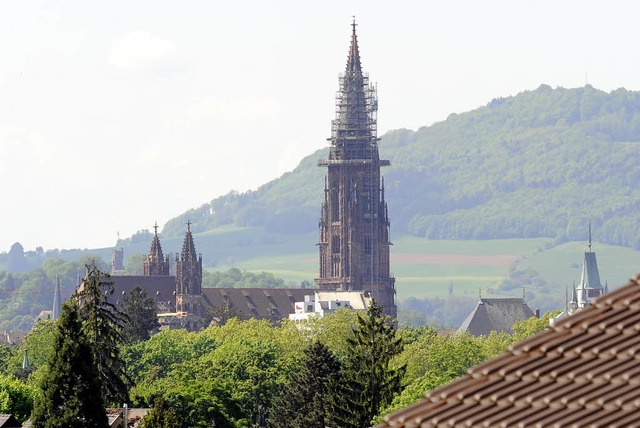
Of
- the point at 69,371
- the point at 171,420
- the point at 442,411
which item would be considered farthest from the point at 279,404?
the point at 442,411

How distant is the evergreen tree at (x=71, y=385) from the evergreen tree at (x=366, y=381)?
132 ft

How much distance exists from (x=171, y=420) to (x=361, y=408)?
27.1 m

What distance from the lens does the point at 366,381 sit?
97.8 metres

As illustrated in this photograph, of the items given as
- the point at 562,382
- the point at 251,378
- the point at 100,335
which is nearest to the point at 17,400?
the point at 100,335

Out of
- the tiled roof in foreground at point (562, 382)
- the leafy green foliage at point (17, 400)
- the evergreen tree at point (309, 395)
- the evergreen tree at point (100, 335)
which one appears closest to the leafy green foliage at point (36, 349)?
the evergreen tree at point (309, 395)

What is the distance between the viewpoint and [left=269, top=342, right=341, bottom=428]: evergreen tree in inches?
3981

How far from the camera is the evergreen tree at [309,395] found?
332ft

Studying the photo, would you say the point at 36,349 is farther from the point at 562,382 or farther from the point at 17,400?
the point at 562,382

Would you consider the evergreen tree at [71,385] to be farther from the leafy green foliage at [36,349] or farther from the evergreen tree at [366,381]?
the leafy green foliage at [36,349]

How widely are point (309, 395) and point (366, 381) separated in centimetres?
922

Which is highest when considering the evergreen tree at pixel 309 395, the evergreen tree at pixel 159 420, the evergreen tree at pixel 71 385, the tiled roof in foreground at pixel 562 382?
the tiled roof in foreground at pixel 562 382

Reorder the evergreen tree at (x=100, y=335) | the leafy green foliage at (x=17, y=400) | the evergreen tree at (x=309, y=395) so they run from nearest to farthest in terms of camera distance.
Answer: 1. the evergreen tree at (x=100, y=335)
2. the leafy green foliage at (x=17, y=400)
3. the evergreen tree at (x=309, y=395)

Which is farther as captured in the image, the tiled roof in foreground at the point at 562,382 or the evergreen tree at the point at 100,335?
the evergreen tree at the point at 100,335

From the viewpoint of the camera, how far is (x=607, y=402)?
9.55 meters
